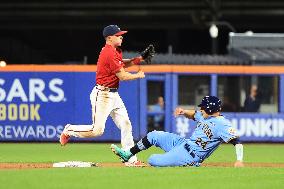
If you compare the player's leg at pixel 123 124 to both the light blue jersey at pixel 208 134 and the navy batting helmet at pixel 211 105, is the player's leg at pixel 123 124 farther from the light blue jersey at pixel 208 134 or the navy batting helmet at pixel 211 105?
the navy batting helmet at pixel 211 105

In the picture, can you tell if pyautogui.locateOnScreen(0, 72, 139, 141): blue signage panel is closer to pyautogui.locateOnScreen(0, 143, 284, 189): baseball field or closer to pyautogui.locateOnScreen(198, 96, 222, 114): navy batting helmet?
pyautogui.locateOnScreen(0, 143, 284, 189): baseball field

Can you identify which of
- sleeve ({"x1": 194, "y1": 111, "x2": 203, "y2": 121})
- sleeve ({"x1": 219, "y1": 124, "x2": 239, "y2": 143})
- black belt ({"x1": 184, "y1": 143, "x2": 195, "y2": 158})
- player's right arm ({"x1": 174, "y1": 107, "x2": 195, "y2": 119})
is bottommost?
black belt ({"x1": 184, "y1": 143, "x2": 195, "y2": 158})

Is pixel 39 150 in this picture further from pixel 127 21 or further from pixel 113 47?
pixel 127 21

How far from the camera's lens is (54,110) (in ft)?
62.5

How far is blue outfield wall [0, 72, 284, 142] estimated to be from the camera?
18984mm

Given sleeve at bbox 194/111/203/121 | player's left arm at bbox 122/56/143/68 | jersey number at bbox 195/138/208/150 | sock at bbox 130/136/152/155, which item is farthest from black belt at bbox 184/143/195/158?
player's left arm at bbox 122/56/143/68

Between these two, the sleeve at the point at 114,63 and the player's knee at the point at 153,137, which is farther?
the sleeve at the point at 114,63

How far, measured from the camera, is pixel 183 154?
34.8 feet

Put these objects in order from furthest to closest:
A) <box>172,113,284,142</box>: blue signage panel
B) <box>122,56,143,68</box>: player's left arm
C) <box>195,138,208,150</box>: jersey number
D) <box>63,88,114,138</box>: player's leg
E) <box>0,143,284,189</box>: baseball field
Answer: <box>172,113,284,142</box>: blue signage panel, <box>122,56,143,68</box>: player's left arm, <box>63,88,114,138</box>: player's leg, <box>195,138,208,150</box>: jersey number, <box>0,143,284,189</box>: baseball field

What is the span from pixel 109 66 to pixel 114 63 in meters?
0.13

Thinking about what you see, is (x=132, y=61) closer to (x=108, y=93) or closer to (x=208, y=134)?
(x=108, y=93)

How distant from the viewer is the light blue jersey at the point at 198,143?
411 inches

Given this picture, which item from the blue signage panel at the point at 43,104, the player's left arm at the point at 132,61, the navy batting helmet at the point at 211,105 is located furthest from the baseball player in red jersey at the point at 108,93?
the blue signage panel at the point at 43,104

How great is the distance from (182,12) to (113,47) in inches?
1116
